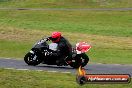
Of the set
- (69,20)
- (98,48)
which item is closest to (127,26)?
(69,20)

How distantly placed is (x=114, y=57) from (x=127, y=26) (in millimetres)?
20989

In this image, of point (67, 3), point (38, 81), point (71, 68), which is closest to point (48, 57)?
point (71, 68)

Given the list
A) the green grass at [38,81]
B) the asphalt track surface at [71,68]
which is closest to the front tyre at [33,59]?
the asphalt track surface at [71,68]

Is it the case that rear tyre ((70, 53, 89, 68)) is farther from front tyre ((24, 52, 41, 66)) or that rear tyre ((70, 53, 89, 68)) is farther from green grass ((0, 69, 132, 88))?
green grass ((0, 69, 132, 88))

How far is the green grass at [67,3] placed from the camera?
70.2m

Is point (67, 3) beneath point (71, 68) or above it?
beneath

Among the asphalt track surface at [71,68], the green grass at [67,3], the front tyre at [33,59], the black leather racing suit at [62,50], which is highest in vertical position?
the black leather racing suit at [62,50]

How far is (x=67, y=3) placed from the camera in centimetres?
7262

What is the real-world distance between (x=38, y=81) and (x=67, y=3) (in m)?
57.4

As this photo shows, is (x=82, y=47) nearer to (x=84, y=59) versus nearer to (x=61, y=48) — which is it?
(x=84, y=59)

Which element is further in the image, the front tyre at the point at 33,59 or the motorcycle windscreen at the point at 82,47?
the front tyre at the point at 33,59

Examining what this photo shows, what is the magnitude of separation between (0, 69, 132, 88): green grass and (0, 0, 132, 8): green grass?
52632 millimetres

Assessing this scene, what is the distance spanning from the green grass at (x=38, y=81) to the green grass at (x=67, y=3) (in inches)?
2072

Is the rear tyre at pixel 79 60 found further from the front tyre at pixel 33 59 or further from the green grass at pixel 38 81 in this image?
the green grass at pixel 38 81
